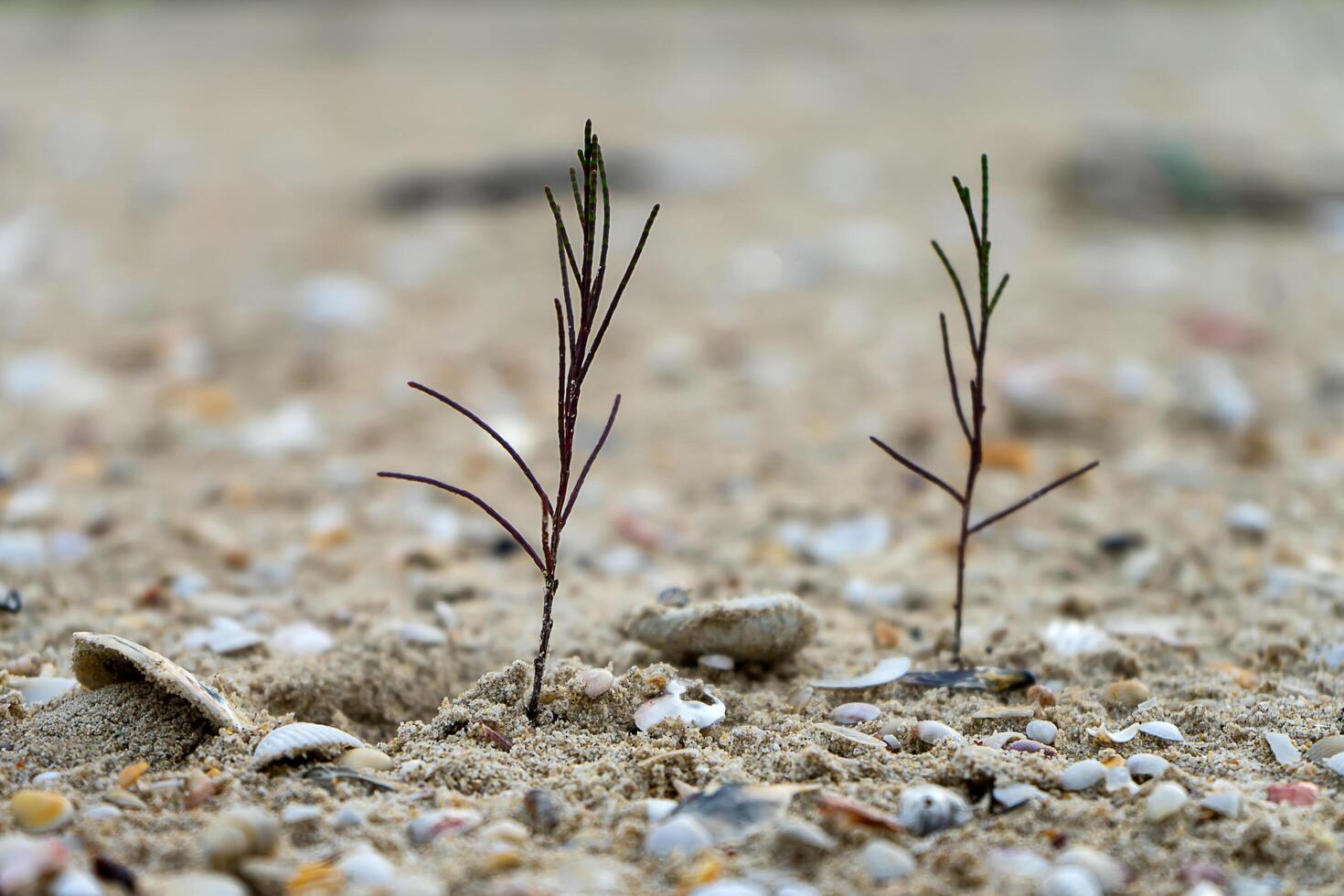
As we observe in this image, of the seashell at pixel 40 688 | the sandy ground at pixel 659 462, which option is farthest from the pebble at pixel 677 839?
the seashell at pixel 40 688

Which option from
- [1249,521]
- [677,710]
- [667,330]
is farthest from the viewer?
[667,330]

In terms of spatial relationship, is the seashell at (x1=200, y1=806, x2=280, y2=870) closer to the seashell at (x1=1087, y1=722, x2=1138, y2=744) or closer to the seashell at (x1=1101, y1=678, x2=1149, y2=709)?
the seashell at (x1=1087, y1=722, x2=1138, y2=744)

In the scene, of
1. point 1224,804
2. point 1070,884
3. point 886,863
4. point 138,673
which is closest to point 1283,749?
point 1224,804

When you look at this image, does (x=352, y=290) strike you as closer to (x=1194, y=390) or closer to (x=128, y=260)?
(x=128, y=260)

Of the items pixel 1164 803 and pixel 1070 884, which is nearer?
pixel 1070 884

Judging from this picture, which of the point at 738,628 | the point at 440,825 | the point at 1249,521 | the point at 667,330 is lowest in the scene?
the point at 440,825

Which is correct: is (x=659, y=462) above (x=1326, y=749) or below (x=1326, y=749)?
above

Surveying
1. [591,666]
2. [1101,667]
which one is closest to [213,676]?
[591,666]

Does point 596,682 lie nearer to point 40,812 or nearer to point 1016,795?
point 1016,795
